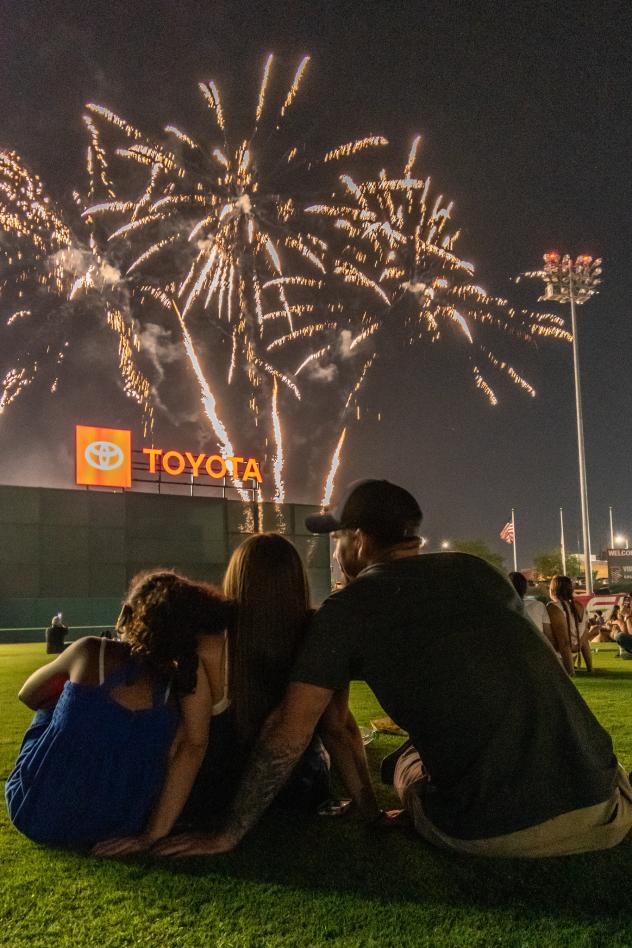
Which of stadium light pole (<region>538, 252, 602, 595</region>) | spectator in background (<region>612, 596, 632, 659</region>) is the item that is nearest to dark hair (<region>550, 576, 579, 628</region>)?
spectator in background (<region>612, 596, 632, 659</region>)

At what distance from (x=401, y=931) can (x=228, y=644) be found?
136 cm

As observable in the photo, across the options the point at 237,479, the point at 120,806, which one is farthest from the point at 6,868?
the point at 237,479

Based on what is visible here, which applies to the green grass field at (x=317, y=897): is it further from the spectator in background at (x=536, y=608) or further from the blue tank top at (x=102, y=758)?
the spectator in background at (x=536, y=608)

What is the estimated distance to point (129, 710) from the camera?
11.0 feet

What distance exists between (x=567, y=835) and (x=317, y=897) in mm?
976

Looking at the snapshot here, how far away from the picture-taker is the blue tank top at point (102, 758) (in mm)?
3309

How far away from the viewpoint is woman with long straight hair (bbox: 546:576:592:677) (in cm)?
1109

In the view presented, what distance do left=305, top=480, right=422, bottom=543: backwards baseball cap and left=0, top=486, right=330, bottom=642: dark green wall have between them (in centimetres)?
2822

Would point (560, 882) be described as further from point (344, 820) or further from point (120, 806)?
point (120, 806)

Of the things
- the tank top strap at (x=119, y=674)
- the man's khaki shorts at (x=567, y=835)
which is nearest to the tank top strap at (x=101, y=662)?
the tank top strap at (x=119, y=674)

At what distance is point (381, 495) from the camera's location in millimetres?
3217

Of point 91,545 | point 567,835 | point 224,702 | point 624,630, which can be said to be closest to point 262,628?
point 224,702

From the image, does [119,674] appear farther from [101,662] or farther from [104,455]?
[104,455]

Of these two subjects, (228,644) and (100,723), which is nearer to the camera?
(100,723)
